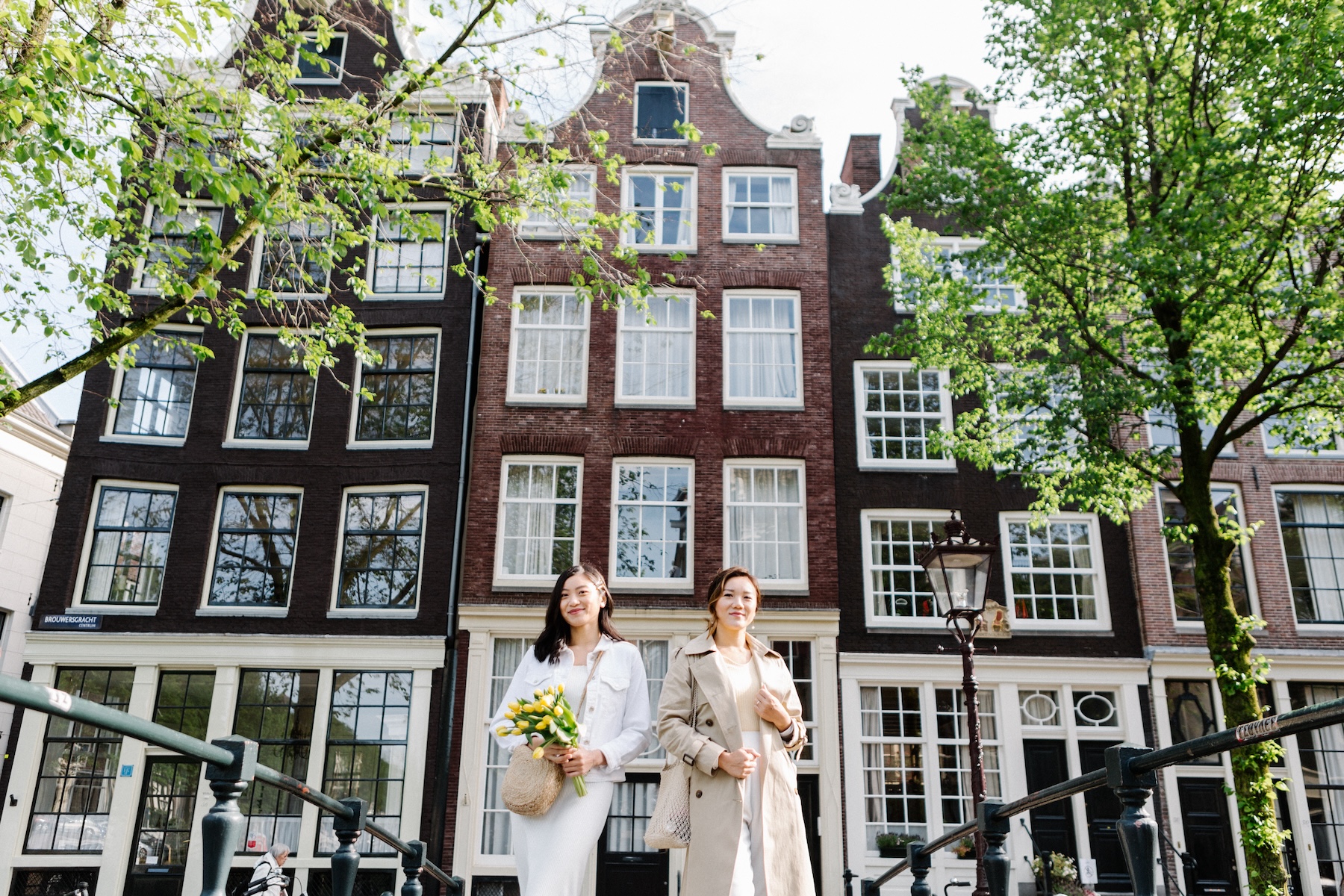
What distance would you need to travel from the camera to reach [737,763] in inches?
171

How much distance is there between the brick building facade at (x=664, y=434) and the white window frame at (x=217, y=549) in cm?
327

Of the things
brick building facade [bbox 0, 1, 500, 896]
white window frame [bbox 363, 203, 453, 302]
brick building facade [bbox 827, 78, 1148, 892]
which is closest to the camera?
brick building facade [bbox 0, 1, 500, 896]

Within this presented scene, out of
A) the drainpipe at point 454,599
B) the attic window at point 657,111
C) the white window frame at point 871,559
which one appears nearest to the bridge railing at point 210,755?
the drainpipe at point 454,599

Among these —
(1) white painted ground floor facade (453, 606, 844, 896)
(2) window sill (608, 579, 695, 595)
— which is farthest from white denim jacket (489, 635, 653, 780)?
(2) window sill (608, 579, 695, 595)

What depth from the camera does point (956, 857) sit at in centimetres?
1608

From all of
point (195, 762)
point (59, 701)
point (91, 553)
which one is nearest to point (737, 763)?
point (59, 701)

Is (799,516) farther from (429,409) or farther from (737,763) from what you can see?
(737,763)

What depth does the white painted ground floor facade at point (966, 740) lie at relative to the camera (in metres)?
16.3

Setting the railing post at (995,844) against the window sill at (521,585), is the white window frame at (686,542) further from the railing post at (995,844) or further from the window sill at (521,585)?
the railing post at (995,844)

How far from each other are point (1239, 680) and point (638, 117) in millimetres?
14803

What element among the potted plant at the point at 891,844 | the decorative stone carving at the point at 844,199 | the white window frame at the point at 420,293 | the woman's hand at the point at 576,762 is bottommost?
the potted plant at the point at 891,844

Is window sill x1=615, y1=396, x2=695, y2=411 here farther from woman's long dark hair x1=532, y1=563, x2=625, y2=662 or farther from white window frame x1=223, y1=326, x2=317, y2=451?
woman's long dark hair x1=532, y1=563, x2=625, y2=662

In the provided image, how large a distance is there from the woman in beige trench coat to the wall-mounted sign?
52.7ft

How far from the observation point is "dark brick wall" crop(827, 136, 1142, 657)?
17.4 metres
